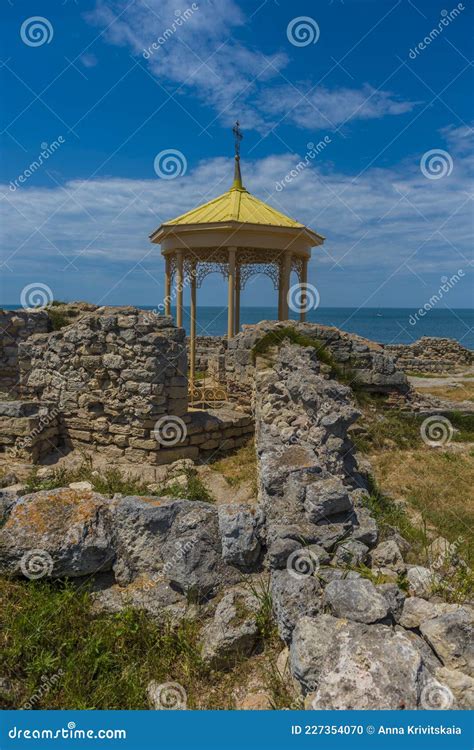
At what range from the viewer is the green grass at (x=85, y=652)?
269cm

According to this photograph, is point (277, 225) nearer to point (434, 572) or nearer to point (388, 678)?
point (434, 572)

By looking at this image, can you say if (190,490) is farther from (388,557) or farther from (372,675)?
Answer: (372,675)

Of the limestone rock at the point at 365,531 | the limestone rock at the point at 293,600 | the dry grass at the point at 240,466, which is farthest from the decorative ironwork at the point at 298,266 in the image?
the limestone rock at the point at 293,600

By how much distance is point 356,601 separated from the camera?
8.05 ft

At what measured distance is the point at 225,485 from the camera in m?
7.58

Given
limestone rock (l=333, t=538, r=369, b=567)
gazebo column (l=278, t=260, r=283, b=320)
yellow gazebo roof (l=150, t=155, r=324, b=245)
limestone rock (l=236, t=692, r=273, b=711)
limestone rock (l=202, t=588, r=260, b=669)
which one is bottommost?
limestone rock (l=236, t=692, r=273, b=711)

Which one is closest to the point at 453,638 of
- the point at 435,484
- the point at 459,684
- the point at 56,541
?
the point at 459,684

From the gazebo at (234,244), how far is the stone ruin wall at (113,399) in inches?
221

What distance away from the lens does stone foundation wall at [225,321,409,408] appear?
36.7ft

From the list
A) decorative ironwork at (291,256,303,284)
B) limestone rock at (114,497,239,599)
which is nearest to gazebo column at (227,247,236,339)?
decorative ironwork at (291,256,303,284)

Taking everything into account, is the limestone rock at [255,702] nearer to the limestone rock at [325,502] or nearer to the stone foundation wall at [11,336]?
the limestone rock at [325,502]

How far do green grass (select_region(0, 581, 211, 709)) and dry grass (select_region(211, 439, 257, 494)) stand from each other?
13.1 ft

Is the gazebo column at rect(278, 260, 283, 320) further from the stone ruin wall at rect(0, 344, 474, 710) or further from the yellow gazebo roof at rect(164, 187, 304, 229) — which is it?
the stone ruin wall at rect(0, 344, 474, 710)

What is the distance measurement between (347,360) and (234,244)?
4.58m
